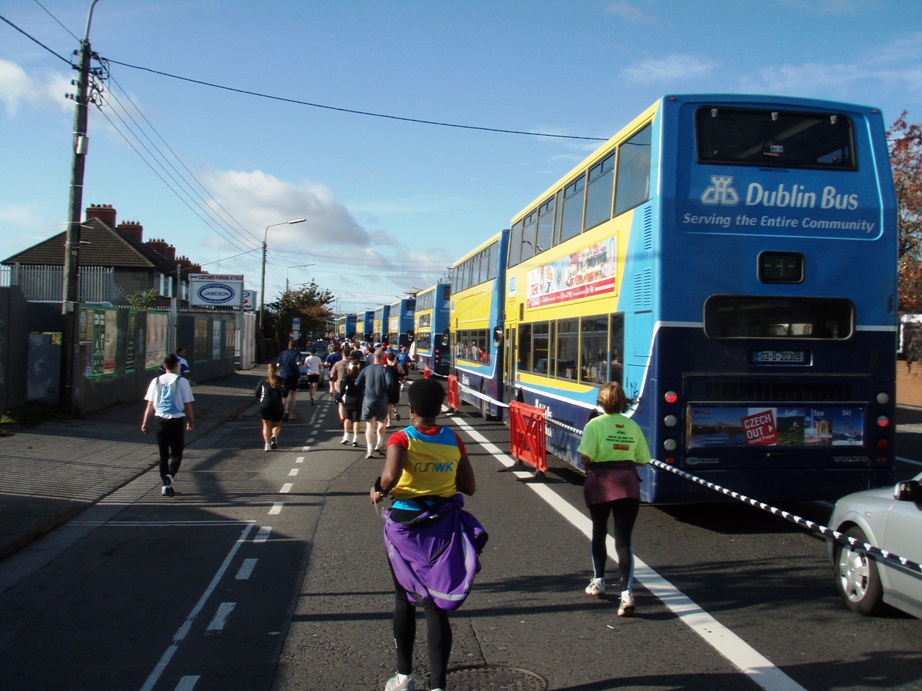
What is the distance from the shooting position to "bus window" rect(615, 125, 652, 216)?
8555mm

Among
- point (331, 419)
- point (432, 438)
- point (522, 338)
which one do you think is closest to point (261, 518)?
point (432, 438)

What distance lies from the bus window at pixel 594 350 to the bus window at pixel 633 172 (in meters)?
1.39

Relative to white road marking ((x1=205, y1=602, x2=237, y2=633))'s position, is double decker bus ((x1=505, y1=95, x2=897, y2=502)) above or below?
above

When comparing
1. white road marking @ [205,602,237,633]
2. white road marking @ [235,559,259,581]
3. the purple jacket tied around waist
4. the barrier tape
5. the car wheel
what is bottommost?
white road marking @ [235,559,259,581]

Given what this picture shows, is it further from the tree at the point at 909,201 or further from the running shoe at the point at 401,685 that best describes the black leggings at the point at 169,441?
the tree at the point at 909,201

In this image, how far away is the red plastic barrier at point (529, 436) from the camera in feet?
39.3

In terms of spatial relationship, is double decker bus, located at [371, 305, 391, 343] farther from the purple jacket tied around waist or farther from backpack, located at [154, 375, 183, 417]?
the purple jacket tied around waist

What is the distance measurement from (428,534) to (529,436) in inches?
324

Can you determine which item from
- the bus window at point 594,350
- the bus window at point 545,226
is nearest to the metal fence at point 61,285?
the bus window at point 545,226

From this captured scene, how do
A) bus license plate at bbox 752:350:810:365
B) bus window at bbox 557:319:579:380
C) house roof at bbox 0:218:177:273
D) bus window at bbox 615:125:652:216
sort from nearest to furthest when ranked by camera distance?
bus license plate at bbox 752:350:810:365 < bus window at bbox 615:125:652:216 < bus window at bbox 557:319:579:380 < house roof at bbox 0:218:177:273

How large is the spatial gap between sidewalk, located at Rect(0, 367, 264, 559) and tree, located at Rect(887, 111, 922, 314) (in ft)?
72.3

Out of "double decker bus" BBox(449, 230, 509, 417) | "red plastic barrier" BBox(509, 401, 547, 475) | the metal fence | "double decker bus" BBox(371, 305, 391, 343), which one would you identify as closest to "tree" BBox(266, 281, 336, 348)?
"double decker bus" BBox(371, 305, 391, 343)

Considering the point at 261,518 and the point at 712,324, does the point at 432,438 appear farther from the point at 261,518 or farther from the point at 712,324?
the point at 261,518

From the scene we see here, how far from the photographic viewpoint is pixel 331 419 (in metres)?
21.3
